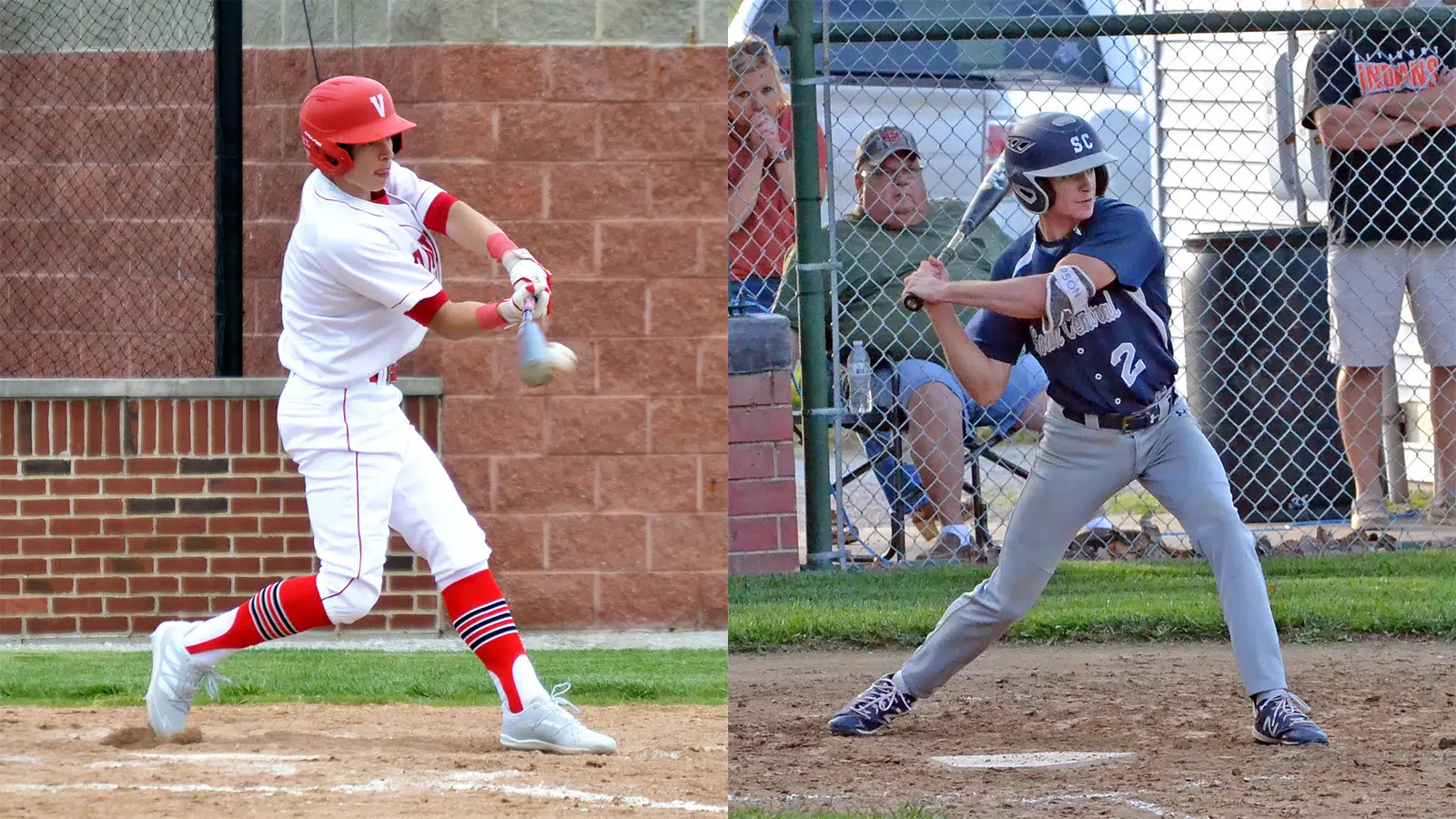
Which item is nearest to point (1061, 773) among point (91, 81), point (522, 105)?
point (522, 105)

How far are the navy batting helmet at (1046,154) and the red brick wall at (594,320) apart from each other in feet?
8.55

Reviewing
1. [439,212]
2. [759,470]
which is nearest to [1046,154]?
[439,212]

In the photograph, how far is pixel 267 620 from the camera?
202 inches

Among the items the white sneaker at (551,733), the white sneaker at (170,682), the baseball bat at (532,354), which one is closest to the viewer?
the baseball bat at (532,354)

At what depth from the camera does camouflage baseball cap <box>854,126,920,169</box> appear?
8.00 m

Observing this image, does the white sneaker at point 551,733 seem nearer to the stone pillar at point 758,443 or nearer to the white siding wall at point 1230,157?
the stone pillar at point 758,443

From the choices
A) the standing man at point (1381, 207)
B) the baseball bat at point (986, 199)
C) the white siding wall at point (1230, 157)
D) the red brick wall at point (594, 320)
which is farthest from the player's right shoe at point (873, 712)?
the white siding wall at point (1230, 157)

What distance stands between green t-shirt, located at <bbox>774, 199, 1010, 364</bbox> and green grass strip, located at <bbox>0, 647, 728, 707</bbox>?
172 centimetres

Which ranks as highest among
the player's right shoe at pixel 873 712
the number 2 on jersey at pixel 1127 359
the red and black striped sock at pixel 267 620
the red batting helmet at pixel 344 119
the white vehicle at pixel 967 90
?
the white vehicle at pixel 967 90

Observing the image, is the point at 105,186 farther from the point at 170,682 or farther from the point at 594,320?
the point at 170,682

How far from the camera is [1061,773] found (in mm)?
4703

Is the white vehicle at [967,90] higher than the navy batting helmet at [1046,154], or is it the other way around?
the white vehicle at [967,90]

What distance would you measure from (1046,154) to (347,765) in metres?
2.42

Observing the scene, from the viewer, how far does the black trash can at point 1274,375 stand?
850cm
